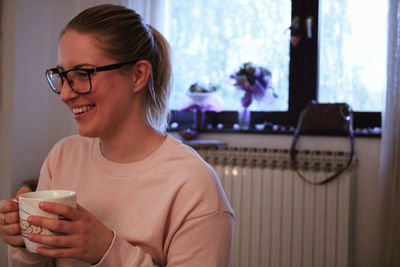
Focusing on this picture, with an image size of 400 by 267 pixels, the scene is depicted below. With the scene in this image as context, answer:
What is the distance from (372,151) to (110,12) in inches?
73.2

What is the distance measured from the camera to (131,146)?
0.99 meters

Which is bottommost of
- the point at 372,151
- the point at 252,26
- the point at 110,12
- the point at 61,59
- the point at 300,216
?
the point at 300,216

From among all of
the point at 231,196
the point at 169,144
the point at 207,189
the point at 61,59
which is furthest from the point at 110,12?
the point at 231,196

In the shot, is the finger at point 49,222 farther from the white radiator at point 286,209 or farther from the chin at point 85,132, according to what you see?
the white radiator at point 286,209

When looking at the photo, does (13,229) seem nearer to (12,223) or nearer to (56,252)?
(12,223)

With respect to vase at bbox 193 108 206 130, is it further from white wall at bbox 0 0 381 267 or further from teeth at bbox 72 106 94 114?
teeth at bbox 72 106 94 114

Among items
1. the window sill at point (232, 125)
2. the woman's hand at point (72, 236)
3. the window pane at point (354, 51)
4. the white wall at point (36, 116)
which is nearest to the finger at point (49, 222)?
the woman's hand at point (72, 236)

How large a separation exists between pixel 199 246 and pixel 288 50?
206 cm

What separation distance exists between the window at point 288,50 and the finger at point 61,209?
1997 mm

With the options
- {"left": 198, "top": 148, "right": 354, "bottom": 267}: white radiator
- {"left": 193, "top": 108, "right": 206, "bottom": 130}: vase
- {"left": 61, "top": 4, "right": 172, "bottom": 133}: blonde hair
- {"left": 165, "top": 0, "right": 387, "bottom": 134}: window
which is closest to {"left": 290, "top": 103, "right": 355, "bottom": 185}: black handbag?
{"left": 198, "top": 148, "right": 354, "bottom": 267}: white radiator

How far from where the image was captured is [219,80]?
9.27ft

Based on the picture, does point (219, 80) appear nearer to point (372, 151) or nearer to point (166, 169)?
point (372, 151)

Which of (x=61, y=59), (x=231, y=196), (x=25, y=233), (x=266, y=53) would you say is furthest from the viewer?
(x=266, y=53)

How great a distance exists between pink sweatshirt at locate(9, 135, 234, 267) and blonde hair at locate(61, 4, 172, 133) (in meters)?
0.13
